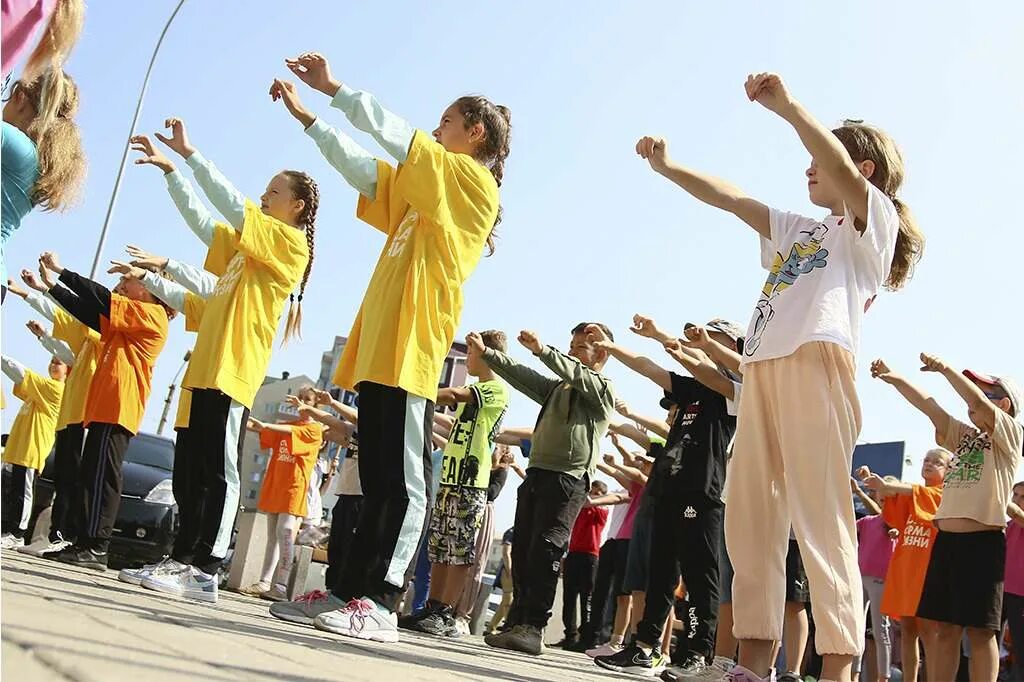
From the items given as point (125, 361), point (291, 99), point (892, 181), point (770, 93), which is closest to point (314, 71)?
point (291, 99)

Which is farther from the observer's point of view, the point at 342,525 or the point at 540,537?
the point at 342,525

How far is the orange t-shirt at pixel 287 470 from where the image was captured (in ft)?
32.1

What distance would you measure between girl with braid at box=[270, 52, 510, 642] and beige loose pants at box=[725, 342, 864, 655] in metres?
1.38

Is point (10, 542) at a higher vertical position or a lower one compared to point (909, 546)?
lower

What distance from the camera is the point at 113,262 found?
19.9 feet

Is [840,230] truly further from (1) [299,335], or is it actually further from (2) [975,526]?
(1) [299,335]

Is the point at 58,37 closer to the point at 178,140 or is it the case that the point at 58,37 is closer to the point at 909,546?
the point at 178,140

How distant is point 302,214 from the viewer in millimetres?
6090

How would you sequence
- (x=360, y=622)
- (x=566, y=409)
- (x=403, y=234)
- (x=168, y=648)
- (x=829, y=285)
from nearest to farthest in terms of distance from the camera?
1. (x=168, y=648)
2. (x=829, y=285)
3. (x=360, y=622)
4. (x=403, y=234)
5. (x=566, y=409)

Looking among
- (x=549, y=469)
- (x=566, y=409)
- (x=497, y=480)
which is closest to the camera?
(x=549, y=469)

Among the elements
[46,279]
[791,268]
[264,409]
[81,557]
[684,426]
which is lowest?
[81,557]

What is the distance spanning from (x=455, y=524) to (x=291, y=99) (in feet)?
12.4

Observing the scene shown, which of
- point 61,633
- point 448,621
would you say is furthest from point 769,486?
point 448,621

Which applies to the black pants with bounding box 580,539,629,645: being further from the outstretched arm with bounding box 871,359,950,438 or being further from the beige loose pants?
the beige loose pants
